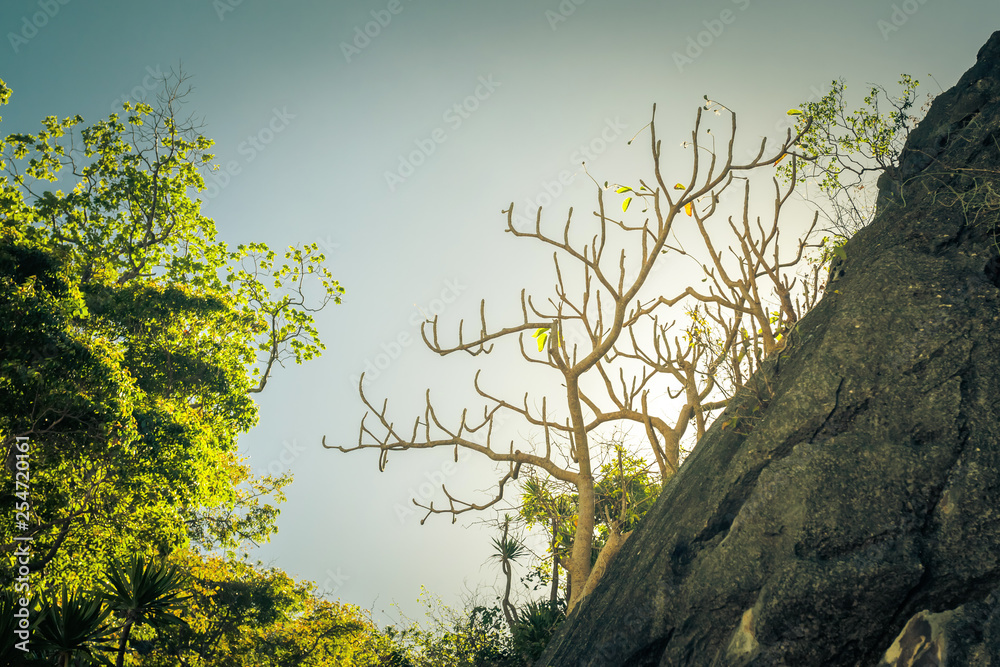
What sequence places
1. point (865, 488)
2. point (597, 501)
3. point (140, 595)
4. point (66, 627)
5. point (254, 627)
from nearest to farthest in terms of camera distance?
point (865, 488), point (66, 627), point (140, 595), point (597, 501), point (254, 627)

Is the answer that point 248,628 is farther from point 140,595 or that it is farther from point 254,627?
point 140,595

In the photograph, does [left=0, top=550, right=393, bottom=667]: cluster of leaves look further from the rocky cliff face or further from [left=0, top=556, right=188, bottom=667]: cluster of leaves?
the rocky cliff face

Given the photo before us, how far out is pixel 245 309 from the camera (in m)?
14.3

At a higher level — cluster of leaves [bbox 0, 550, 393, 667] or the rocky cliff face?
cluster of leaves [bbox 0, 550, 393, 667]

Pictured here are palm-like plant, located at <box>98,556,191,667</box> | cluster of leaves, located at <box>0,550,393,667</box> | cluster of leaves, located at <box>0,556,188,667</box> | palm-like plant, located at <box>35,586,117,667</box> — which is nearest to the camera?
cluster of leaves, located at <box>0,556,188,667</box>

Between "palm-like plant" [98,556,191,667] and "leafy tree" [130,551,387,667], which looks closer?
"palm-like plant" [98,556,191,667]

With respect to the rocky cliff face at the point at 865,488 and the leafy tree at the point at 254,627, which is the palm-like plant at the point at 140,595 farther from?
the leafy tree at the point at 254,627

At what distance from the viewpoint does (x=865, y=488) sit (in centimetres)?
441

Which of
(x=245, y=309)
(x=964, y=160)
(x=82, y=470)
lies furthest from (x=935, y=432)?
(x=245, y=309)

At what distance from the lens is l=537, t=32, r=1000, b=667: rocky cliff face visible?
3.98m

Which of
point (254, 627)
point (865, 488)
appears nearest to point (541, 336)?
point (865, 488)

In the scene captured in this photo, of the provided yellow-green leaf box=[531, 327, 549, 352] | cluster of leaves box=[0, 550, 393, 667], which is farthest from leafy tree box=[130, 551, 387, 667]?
yellow-green leaf box=[531, 327, 549, 352]

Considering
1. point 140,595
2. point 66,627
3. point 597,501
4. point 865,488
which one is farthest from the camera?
point 597,501

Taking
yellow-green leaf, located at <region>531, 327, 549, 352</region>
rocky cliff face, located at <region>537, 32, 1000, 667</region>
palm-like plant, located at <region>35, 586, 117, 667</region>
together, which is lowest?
rocky cliff face, located at <region>537, 32, 1000, 667</region>
